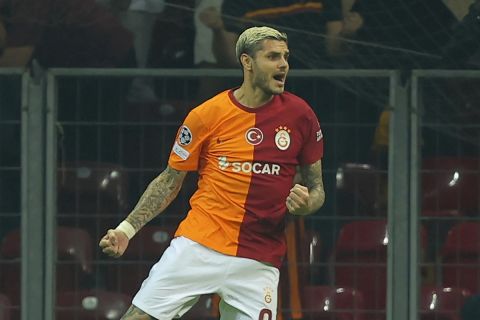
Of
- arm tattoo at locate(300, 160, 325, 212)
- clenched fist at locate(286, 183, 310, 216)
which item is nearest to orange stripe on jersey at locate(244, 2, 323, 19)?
arm tattoo at locate(300, 160, 325, 212)

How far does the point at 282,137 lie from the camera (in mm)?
7617

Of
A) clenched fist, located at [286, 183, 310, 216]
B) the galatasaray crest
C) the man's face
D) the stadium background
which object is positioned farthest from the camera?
the stadium background

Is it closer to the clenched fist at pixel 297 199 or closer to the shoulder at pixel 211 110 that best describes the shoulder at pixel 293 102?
the shoulder at pixel 211 110

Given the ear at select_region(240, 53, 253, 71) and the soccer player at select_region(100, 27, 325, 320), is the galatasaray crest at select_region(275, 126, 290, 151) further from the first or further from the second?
the ear at select_region(240, 53, 253, 71)

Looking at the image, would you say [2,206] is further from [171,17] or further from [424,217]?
[424,217]

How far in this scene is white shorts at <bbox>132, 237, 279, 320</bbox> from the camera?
7.65 meters

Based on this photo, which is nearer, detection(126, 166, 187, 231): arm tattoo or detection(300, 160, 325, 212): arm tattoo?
detection(300, 160, 325, 212): arm tattoo

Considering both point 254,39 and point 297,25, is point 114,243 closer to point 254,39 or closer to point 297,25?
point 254,39

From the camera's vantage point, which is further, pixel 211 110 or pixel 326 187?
pixel 326 187

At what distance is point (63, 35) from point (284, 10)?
117cm

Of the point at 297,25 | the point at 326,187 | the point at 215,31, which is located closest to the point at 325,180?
the point at 326,187

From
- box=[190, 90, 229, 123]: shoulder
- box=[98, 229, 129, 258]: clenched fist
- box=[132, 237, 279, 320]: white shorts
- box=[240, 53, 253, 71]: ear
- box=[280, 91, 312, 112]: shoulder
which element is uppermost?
box=[240, 53, 253, 71]: ear

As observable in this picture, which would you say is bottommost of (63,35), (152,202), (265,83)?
(152,202)

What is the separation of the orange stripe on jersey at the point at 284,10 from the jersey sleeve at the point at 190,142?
5.67 ft
